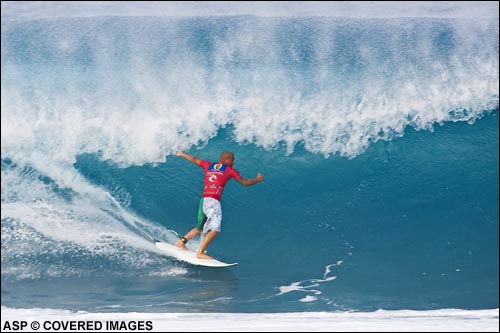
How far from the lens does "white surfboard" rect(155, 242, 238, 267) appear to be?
7699 millimetres

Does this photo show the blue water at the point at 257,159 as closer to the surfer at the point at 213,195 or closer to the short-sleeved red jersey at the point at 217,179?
the surfer at the point at 213,195

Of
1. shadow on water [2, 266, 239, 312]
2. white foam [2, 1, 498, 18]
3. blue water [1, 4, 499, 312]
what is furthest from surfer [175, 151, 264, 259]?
white foam [2, 1, 498, 18]

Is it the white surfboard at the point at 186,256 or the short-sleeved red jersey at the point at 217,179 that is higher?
the short-sleeved red jersey at the point at 217,179

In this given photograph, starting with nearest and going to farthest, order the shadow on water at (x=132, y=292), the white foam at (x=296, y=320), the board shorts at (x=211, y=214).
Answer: the white foam at (x=296, y=320), the shadow on water at (x=132, y=292), the board shorts at (x=211, y=214)

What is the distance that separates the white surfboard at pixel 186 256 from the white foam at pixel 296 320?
3.82 feet

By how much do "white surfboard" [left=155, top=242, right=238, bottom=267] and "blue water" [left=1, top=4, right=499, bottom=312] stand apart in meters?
0.16

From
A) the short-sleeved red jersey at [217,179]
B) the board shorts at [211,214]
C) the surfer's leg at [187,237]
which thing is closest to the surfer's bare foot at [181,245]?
the surfer's leg at [187,237]

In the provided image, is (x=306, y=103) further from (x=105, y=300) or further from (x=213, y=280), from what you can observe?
(x=105, y=300)

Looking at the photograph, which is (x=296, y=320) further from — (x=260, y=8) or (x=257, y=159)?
(x=260, y=8)

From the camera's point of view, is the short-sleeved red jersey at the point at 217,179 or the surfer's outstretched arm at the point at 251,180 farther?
the short-sleeved red jersey at the point at 217,179

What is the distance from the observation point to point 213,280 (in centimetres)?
774

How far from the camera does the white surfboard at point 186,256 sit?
7699 mm

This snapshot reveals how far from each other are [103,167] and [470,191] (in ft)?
15.8

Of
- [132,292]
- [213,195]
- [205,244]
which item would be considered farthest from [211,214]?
[132,292]
